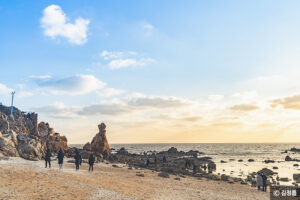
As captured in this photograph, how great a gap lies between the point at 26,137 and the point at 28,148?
2476 mm

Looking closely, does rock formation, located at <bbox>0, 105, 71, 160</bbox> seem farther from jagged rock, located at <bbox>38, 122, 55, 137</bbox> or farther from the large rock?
the large rock

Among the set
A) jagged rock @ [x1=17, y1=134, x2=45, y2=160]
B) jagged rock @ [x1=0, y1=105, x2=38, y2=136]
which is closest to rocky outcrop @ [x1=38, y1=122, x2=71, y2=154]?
jagged rock @ [x1=0, y1=105, x2=38, y2=136]

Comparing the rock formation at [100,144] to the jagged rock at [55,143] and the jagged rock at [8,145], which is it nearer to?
the jagged rock at [55,143]

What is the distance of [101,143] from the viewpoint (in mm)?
63062

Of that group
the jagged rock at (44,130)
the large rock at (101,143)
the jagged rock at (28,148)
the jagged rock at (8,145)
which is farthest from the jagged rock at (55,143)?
the jagged rock at (8,145)

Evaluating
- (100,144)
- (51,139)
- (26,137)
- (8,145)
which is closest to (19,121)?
(51,139)

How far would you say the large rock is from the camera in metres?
62.2

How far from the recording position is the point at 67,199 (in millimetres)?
16484

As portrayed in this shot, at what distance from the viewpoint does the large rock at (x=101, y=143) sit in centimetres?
6225

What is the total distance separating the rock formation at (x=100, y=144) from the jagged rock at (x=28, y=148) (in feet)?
79.7

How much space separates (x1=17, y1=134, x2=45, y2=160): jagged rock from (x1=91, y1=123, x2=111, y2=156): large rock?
2435cm

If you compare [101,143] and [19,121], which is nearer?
[19,121]

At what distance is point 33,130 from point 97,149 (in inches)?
640

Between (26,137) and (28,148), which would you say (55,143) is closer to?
(26,137)
